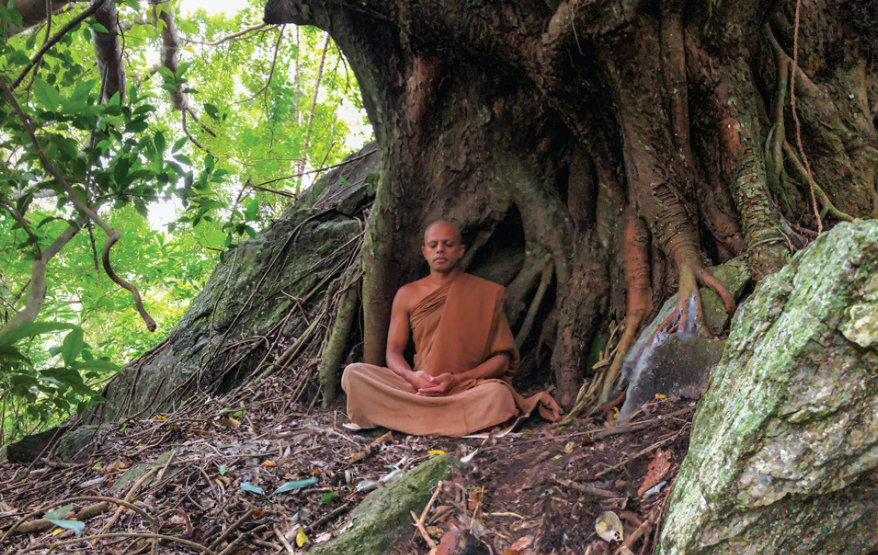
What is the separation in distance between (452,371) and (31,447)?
301 cm

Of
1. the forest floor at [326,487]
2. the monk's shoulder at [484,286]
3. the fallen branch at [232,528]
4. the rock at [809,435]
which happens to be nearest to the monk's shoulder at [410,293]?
the monk's shoulder at [484,286]

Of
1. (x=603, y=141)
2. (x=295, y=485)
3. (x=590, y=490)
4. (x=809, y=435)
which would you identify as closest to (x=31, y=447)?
(x=295, y=485)

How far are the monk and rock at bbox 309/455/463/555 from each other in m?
1.05

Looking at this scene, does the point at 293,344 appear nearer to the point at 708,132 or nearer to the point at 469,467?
the point at 469,467

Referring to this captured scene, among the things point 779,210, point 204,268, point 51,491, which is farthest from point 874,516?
point 204,268

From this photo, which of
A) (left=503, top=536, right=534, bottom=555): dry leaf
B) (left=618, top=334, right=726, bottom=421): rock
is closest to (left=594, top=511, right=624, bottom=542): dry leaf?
(left=503, top=536, right=534, bottom=555): dry leaf

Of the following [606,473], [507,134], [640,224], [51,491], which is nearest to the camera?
[606,473]

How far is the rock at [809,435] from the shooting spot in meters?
1.58

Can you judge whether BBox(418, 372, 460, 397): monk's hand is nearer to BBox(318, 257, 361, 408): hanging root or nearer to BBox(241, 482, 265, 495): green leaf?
BBox(318, 257, 361, 408): hanging root

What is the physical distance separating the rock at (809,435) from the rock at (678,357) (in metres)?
1.07

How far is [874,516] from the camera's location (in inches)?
64.6

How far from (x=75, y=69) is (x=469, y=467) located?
2.48 meters

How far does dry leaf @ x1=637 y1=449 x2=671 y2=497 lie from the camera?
7.39ft

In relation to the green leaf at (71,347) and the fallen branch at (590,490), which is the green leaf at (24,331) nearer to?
the green leaf at (71,347)
